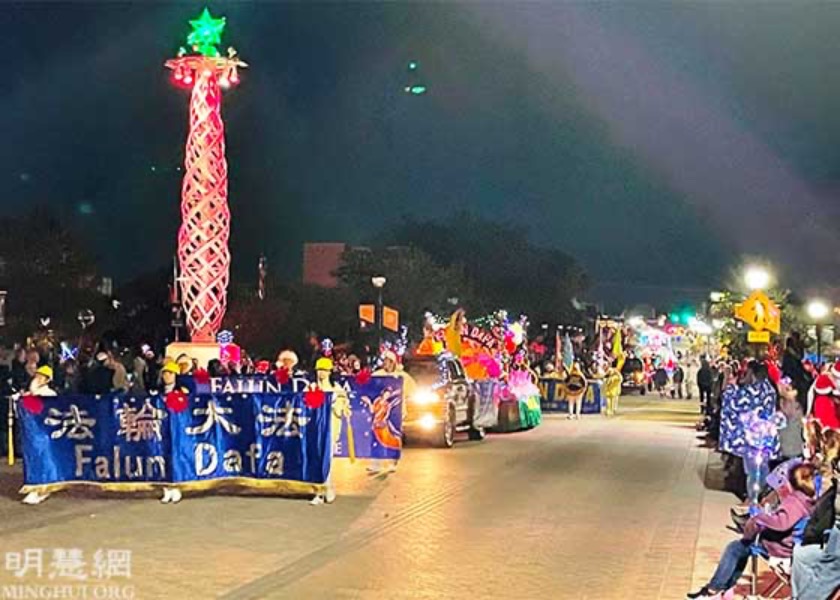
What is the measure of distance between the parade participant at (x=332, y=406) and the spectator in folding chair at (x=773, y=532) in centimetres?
652

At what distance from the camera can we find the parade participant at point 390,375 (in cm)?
1856

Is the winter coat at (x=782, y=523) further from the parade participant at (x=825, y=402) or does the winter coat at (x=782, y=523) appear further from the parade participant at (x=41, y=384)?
the parade participant at (x=41, y=384)

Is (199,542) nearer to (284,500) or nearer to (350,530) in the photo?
(350,530)

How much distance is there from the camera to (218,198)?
29.8 m

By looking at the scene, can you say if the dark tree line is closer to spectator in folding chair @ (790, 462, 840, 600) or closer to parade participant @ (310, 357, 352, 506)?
parade participant @ (310, 357, 352, 506)

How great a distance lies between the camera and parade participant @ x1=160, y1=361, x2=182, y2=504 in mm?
14727

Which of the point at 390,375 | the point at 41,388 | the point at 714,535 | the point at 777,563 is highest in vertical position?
the point at 390,375

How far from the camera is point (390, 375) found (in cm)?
1920

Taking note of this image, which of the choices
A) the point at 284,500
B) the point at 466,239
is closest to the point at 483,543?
the point at 284,500

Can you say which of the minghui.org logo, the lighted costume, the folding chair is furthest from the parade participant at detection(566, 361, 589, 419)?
the folding chair

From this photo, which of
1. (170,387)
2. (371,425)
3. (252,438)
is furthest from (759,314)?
(170,387)

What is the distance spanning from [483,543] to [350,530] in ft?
5.27

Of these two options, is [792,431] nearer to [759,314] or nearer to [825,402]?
[825,402]

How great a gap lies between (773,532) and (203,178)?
2281cm
